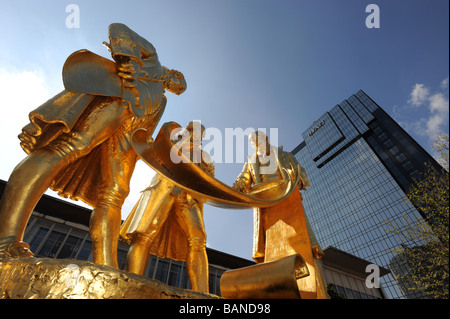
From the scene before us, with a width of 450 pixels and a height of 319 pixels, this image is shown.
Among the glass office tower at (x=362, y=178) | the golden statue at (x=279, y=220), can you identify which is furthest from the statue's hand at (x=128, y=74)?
the glass office tower at (x=362, y=178)

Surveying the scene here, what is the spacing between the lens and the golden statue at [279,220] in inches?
92.0

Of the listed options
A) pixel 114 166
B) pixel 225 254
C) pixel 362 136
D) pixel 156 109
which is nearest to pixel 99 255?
pixel 114 166

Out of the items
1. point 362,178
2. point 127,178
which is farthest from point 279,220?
point 362,178

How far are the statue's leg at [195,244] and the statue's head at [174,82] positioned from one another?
156 centimetres

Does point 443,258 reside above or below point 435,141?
below

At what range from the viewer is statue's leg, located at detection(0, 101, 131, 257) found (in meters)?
1.56

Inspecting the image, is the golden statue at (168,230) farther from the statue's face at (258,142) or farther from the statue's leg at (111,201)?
the statue's face at (258,142)

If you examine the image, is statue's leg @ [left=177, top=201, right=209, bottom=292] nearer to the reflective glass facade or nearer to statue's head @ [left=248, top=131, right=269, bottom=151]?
statue's head @ [left=248, top=131, right=269, bottom=151]

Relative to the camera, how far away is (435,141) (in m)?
11.4

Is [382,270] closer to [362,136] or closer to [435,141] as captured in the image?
[435,141]

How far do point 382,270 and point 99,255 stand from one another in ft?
107

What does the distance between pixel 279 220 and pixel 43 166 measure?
92.9 inches
